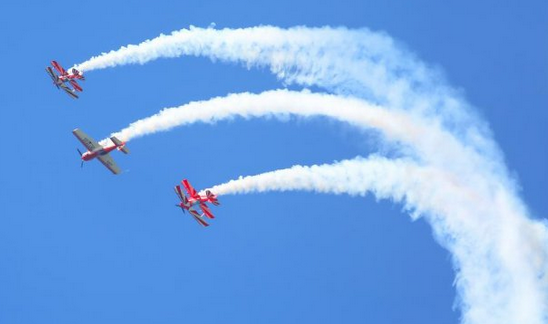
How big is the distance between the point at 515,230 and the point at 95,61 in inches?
862

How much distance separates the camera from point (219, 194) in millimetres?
48188

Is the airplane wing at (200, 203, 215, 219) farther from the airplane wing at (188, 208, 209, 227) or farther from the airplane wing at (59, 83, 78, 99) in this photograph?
the airplane wing at (59, 83, 78, 99)

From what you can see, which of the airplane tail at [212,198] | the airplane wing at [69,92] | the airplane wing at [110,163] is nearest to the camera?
the airplane tail at [212,198]

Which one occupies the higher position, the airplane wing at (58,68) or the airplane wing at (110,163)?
the airplane wing at (58,68)

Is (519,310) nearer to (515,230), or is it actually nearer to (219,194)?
(515,230)

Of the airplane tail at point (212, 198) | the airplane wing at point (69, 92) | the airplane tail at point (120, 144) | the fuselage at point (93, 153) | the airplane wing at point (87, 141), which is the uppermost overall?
the airplane wing at point (69, 92)

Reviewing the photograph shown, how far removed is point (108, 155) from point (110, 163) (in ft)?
1.40

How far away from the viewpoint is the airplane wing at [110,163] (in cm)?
5366

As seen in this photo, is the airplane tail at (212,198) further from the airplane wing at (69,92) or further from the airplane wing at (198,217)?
the airplane wing at (69,92)

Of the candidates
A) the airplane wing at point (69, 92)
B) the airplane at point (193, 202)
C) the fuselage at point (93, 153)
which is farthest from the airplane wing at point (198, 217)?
the airplane wing at point (69, 92)

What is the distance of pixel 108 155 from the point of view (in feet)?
177

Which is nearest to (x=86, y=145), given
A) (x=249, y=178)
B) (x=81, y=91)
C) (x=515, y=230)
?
(x=81, y=91)

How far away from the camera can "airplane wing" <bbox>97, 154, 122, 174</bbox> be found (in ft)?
176

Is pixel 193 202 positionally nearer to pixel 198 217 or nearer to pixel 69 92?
pixel 198 217
